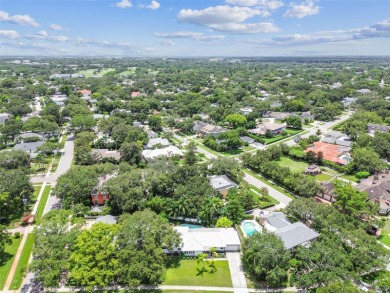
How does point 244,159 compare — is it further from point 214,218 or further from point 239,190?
point 214,218

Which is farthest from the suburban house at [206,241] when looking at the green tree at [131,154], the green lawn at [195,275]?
the green tree at [131,154]

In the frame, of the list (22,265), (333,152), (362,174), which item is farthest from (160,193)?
(333,152)

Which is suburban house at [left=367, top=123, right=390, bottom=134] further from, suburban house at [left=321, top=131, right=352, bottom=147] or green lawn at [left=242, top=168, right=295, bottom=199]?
green lawn at [left=242, top=168, right=295, bottom=199]

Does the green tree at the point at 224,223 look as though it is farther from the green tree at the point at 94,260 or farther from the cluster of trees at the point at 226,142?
the cluster of trees at the point at 226,142

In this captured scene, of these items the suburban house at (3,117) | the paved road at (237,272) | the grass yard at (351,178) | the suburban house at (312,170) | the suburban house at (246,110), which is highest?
the suburban house at (246,110)

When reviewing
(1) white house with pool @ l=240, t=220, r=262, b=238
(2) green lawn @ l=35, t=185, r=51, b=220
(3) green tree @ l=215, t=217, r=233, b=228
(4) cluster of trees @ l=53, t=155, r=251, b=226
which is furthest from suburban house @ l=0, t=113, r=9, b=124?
(1) white house with pool @ l=240, t=220, r=262, b=238

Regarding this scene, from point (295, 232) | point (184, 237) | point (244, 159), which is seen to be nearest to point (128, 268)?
point (184, 237)

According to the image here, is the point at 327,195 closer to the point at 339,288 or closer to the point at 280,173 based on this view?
the point at 280,173
